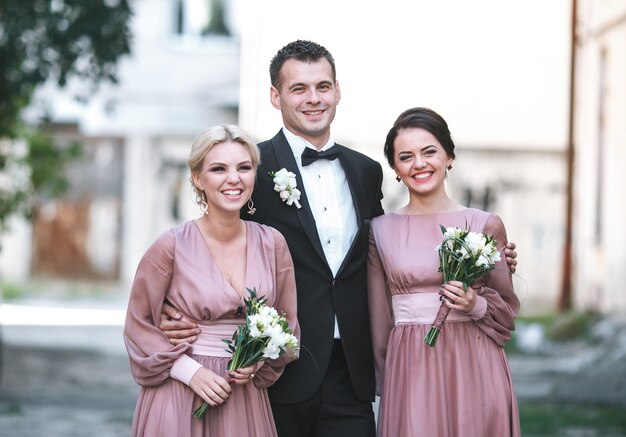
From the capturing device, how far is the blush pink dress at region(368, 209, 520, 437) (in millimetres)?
5195

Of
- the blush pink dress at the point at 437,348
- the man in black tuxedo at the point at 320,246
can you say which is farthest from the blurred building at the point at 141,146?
the blush pink dress at the point at 437,348

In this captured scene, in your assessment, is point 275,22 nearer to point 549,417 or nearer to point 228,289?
point 549,417

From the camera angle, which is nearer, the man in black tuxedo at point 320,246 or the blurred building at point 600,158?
the man in black tuxedo at point 320,246

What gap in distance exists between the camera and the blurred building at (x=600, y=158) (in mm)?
17281

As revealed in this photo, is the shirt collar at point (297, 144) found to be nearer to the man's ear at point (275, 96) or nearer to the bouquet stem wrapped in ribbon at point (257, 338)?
the man's ear at point (275, 96)

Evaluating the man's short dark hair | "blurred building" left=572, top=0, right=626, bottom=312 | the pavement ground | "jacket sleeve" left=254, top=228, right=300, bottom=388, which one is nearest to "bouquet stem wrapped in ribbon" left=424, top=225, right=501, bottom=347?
"jacket sleeve" left=254, top=228, right=300, bottom=388

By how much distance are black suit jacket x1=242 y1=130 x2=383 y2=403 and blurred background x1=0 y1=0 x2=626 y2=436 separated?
5.18 m

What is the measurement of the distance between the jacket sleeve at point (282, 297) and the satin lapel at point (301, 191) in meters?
0.22

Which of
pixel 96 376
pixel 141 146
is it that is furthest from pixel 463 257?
pixel 141 146

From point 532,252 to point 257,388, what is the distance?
18.9m

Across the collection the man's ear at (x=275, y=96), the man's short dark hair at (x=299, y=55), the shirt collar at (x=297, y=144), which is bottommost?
the shirt collar at (x=297, y=144)

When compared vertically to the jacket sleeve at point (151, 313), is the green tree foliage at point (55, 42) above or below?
above

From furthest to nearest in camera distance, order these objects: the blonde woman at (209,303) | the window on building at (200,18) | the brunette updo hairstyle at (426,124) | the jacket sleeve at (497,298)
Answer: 1. the window on building at (200,18)
2. the brunette updo hairstyle at (426,124)
3. the jacket sleeve at (497,298)
4. the blonde woman at (209,303)

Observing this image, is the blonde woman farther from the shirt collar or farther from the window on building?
the window on building
